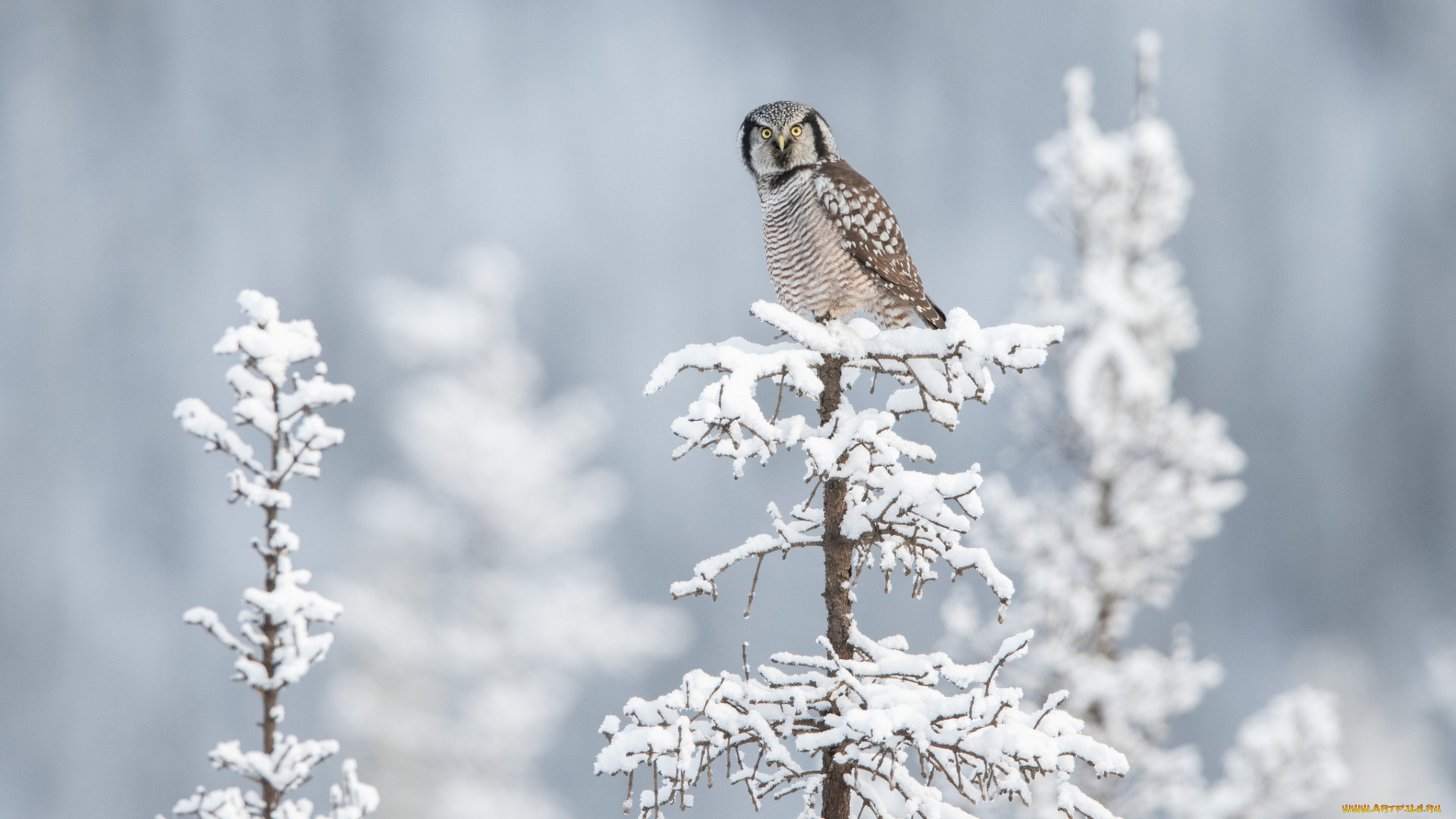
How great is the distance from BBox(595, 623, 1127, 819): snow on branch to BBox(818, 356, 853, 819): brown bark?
0.04 m

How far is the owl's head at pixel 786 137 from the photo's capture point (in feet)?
19.5

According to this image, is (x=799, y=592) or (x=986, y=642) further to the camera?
(x=799, y=592)

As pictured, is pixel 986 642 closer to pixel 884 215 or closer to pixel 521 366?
pixel 884 215

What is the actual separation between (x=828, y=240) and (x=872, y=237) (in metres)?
0.24

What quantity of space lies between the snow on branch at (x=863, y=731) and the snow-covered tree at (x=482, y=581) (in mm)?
10960

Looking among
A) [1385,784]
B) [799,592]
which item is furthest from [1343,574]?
[1385,784]

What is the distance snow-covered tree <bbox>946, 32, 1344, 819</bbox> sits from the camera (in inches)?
355

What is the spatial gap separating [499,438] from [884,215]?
34.9ft

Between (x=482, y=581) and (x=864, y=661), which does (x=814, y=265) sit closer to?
(x=864, y=661)

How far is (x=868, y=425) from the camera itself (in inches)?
155

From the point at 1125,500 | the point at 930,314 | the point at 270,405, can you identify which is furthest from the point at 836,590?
the point at 1125,500

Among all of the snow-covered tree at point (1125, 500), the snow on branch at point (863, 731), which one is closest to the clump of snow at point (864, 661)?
the snow on branch at point (863, 731)

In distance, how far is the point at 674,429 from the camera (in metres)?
3.56

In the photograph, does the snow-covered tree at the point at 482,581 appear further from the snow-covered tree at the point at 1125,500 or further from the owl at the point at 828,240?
the owl at the point at 828,240
